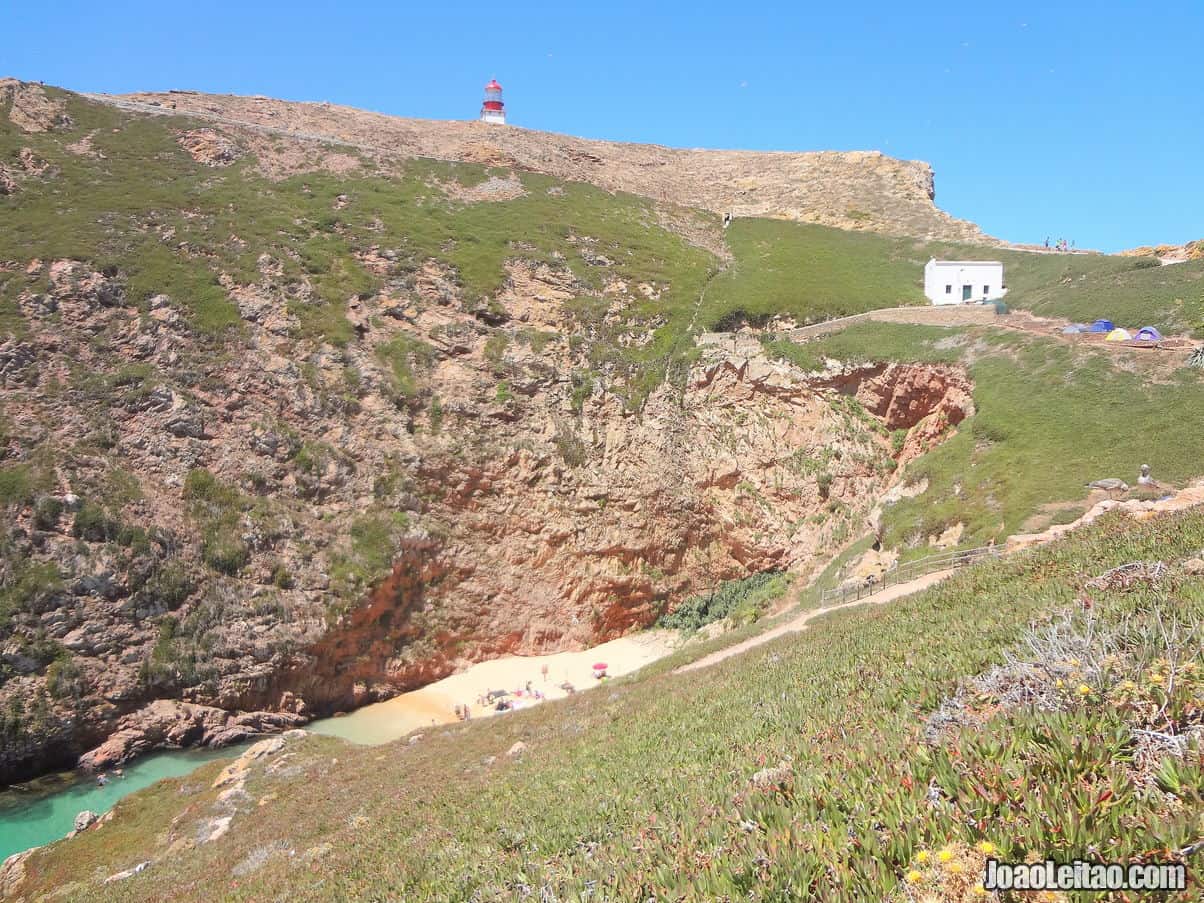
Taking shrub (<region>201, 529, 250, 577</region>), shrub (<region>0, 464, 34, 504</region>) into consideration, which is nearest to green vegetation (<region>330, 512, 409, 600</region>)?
shrub (<region>201, 529, 250, 577</region>)

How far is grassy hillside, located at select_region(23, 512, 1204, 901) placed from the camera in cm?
386

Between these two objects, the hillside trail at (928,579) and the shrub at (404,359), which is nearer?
the hillside trail at (928,579)

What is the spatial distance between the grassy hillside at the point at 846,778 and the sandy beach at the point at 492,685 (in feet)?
43.8

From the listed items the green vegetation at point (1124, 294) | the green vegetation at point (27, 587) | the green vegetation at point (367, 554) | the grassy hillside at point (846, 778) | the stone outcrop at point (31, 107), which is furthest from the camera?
the stone outcrop at point (31, 107)

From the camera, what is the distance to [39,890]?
15.9 meters

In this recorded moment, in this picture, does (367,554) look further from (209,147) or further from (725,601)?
(209,147)

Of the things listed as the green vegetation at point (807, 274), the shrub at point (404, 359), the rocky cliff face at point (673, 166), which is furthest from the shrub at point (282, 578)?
the rocky cliff face at point (673, 166)

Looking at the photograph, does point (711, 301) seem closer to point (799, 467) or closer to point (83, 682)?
point (799, 467)

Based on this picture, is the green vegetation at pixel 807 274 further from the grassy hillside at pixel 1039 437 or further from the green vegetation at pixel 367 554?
the green vegetation at pixel 367 554

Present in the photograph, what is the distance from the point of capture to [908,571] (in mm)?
22750

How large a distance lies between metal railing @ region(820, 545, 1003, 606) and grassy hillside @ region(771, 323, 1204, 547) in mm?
1595

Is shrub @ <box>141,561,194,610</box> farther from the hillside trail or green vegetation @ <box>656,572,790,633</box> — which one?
green vegetation @ <box>656,572,790,633</box>

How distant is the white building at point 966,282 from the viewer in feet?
143

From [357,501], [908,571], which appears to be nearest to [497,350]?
[357,501]
